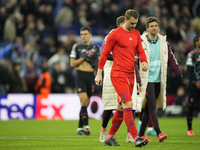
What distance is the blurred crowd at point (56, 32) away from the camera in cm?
1773

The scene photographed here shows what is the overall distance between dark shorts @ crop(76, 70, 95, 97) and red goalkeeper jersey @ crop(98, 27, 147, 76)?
3.34m

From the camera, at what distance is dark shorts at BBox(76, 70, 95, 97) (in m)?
10.4

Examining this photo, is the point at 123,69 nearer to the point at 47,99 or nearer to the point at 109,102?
the point at 109,102

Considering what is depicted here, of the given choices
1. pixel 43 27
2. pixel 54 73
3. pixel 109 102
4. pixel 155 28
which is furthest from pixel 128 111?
pixel 43 27

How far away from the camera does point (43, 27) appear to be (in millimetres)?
19766

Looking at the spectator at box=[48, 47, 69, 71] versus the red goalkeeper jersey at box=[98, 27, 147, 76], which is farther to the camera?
the spectator at box=[48, 47, 69, 71]

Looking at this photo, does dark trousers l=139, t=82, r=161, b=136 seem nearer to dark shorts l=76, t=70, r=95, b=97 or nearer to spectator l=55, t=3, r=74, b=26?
dark shorts l=76, t=70, r=95, b=97

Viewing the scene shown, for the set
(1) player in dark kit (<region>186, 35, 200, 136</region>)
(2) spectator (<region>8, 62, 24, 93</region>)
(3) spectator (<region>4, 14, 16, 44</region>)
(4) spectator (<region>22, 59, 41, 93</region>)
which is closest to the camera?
(1) player in dark kit (<region>186, 35, 200, 136</region>)

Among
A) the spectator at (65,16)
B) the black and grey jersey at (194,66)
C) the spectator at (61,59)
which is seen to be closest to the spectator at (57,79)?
the spectator at (61,59)

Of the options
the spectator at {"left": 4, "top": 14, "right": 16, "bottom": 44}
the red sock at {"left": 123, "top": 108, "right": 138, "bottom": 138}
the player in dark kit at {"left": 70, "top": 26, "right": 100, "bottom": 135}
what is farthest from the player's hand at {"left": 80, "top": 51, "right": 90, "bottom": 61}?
the spectator at {"left": 4, "top": 14, "right": 16, "bottom": 44}

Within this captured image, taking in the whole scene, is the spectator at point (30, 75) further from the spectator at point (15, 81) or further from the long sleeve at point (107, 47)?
the long sleeve at point (107, 47)

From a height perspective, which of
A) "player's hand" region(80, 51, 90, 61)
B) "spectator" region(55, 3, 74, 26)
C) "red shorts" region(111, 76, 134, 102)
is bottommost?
"red shorts" region(111, 76, 134, 102)

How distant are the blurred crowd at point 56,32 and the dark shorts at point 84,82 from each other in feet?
20.3

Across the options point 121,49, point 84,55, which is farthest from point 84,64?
point 121,49
